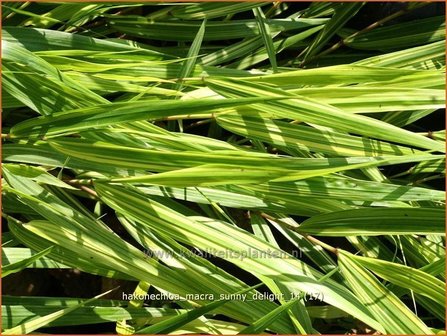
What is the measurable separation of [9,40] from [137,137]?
221mm

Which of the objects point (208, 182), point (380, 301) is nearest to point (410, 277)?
point (380, 301)

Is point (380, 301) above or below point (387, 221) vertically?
below

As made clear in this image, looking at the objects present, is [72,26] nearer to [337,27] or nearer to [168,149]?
[168,149]

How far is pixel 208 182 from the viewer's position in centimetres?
63

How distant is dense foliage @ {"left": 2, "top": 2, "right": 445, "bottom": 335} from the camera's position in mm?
664

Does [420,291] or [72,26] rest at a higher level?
[72,26]

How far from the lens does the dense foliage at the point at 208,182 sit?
26.1 inches

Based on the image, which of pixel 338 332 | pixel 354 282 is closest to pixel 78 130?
pixel 354 282

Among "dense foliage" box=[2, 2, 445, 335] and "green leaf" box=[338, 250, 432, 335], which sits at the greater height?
"dense foliage" box=[2, 2, 445, 335]

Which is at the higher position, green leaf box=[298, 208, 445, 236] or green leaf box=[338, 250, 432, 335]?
green leaf box=[298, 208, 445, 236]

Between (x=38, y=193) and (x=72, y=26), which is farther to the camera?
(x=72, y=26)

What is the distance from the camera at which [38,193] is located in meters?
0.75

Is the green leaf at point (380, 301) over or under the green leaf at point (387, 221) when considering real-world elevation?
under

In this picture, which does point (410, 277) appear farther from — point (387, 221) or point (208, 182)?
point (208, 182)
